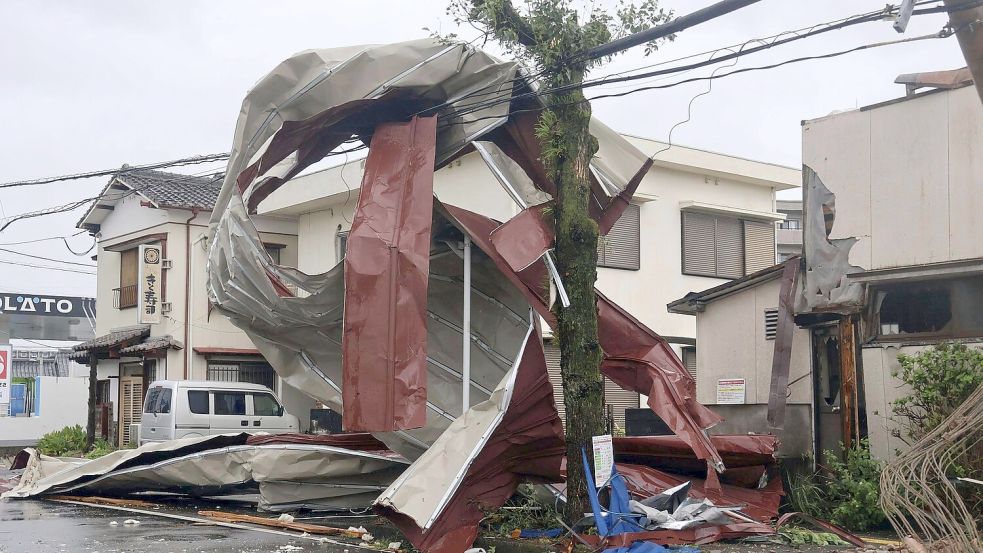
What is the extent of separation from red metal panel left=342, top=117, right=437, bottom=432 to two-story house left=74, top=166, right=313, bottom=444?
16155 mm

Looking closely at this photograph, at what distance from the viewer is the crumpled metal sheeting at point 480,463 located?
8984 millimetres

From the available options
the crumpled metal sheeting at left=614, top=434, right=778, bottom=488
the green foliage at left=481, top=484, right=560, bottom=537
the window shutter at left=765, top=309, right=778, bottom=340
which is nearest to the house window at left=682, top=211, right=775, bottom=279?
the window shutter at left=765, top=309, right=778, bottom=340

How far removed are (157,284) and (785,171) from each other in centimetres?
1658

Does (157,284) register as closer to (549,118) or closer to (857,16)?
(549,118)

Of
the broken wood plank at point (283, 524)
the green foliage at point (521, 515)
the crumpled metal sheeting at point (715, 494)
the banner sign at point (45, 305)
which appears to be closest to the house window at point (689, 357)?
the crumpled metal sheeting at point (715, 494)

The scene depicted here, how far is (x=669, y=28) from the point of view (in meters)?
9.20

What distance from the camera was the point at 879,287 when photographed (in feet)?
38.2

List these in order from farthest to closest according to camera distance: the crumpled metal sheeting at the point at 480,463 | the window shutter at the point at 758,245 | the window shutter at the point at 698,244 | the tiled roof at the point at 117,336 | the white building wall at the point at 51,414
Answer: the white building wall at the point at 51,414 → the tiled roof at the point at 117,336 → the window shutter at the point at 758,245 → the window shutter at the point at 698,244 → the crumpled metal sheeting at the point at 480,463

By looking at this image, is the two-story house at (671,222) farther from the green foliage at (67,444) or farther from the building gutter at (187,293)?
the green foliage at (67,444)

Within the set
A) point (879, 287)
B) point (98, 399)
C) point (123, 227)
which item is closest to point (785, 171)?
point (879, 287)

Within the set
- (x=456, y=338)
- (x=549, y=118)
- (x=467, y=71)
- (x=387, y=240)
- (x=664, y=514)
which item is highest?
(x=467, y=71)

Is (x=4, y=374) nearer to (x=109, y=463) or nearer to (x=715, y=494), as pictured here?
(x=109, y=463)

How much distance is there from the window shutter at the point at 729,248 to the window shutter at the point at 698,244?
0.62 ft

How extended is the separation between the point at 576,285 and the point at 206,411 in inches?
539
